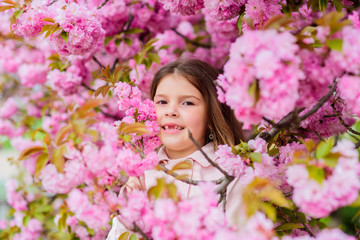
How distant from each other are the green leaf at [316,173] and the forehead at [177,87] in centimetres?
93

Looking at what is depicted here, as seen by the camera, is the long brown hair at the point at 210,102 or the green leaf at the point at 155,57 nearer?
the long brown hair at the point at 210,102

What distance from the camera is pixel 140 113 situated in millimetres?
1602

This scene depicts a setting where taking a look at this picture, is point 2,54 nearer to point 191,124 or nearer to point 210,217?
point 191,124

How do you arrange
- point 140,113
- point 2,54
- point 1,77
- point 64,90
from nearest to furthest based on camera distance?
point 140,113 → point 64,90 → point 2,54 → point 1,77

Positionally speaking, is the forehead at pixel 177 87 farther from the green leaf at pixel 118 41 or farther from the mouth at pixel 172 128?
the green leaf at pixel 118 41

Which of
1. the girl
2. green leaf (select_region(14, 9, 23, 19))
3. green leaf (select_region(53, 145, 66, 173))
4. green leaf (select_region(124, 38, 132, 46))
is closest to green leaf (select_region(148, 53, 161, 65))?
green leaf (select_region(124, 38, 132, 46))

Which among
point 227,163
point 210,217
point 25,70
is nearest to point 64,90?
point 25,70

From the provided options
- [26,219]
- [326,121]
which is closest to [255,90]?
[326,121]

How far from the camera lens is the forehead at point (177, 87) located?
1.76 metres

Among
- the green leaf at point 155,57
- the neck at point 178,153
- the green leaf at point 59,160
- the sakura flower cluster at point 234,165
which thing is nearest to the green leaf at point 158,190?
the green leaf at point 59,160

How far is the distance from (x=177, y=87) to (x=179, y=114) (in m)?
0.16

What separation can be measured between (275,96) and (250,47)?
14cm

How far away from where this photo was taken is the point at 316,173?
89 cm

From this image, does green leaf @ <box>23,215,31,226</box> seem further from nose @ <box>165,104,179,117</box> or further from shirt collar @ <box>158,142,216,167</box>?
nose @ <box>165,104,179,117</box>
